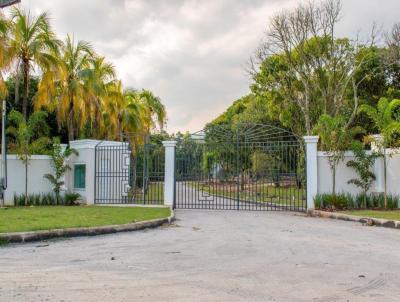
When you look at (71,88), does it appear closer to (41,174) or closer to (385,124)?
(41,174)

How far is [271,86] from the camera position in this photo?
3134 centimetres

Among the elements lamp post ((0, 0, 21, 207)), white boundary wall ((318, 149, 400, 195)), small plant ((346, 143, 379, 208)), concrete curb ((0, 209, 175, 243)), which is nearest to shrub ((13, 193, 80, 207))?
lamp post ((0, 0, 21, 207))

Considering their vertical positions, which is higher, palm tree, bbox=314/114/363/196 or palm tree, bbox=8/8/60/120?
palm tree, bbox=8/8/60/120

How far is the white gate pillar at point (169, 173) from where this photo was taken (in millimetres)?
17969

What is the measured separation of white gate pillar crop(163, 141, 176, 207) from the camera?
1797 cm

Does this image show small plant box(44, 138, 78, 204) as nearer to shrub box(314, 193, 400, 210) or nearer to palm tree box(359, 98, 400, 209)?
shrub box(314, 193, 400, 210)

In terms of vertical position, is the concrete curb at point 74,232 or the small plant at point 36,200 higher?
the small plant at point 36,200

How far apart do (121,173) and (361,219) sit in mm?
9811

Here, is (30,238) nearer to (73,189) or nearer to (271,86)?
(73,189)

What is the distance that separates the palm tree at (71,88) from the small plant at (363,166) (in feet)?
38.6

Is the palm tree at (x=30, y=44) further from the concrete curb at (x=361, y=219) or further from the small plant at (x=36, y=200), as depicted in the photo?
the concrete curb at (x=361, y=219)

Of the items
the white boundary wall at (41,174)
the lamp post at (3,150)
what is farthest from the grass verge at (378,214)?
the lamp post at (3,150)

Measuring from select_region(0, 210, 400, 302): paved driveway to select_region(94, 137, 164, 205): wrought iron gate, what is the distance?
7364mm

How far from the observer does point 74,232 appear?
10.7m
